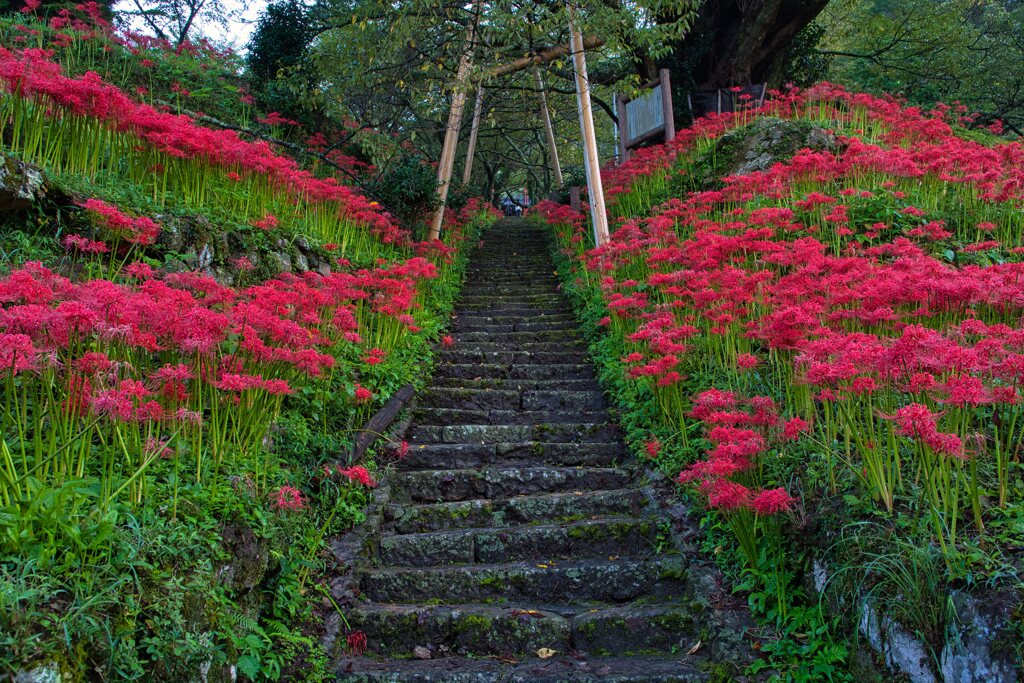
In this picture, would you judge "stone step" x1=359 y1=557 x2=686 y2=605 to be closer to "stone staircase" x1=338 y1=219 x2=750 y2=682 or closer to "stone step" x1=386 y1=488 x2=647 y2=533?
"stone staircase" x1=338 y1=219 x2=750 y2=682

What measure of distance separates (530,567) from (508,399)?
96.6 inches

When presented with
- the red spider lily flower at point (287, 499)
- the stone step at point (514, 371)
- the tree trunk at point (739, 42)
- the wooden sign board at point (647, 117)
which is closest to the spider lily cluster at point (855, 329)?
the stone step at point (514, 371)

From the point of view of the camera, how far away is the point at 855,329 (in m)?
4.23

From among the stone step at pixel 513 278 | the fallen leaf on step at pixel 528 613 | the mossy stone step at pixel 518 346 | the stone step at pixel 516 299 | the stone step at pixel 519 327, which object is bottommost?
the fallen leaf on step at pixel 528 613

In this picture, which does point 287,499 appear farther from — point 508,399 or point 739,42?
point 739,42

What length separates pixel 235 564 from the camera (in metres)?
3.14

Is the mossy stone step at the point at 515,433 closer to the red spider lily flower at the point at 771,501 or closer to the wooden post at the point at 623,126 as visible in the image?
the red spider lily flower at the point at 771,501

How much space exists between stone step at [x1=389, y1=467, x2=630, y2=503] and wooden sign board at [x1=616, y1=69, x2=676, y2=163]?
24.9 ft

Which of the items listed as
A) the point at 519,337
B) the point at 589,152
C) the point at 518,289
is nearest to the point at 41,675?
the point at 519,337

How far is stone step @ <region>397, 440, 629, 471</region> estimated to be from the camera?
513 cm

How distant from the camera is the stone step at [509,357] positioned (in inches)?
279

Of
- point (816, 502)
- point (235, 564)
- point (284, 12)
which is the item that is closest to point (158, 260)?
point (235, 564)

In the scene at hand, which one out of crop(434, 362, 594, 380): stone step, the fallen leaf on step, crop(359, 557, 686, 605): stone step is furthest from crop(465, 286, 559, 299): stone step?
the fallen leaf on step

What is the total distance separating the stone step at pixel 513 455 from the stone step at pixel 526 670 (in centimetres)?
190
